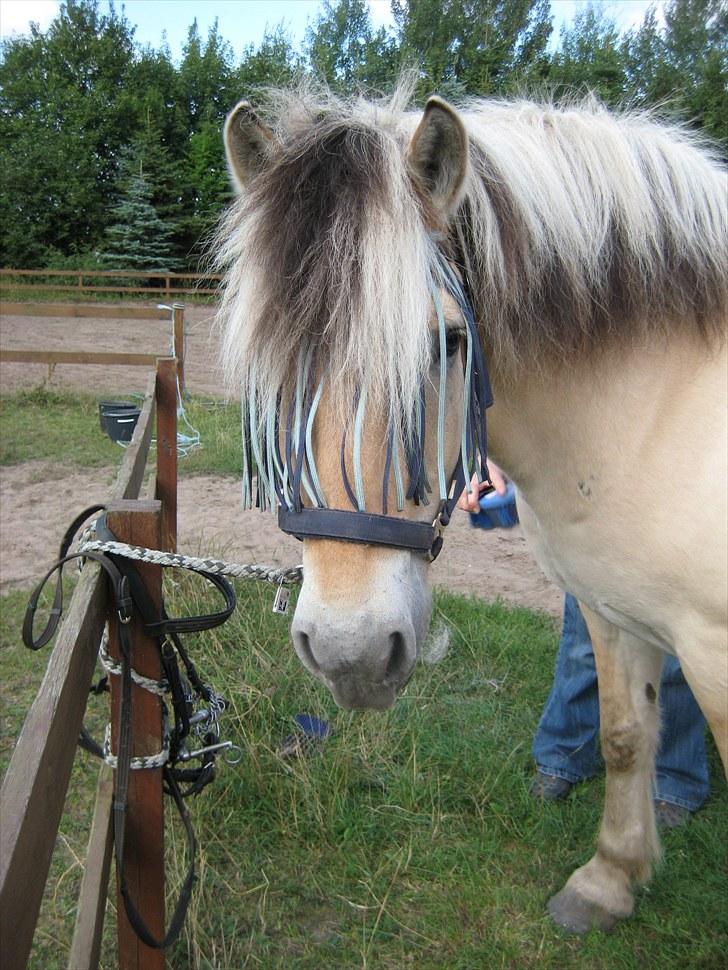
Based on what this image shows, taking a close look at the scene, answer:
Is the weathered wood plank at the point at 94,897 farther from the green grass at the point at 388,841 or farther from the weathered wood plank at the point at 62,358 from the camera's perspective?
the weathered wood plank at the point at 62,358

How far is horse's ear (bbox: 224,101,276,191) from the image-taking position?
1.46 metres

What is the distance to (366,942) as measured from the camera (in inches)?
83.6

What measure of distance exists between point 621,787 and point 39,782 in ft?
6.84

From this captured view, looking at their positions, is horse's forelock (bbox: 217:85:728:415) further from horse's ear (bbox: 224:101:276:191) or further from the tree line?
the tree line

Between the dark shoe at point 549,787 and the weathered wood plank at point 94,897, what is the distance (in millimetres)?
1681

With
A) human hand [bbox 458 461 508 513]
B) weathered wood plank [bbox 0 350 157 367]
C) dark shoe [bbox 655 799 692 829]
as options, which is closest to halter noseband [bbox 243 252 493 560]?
human hand [bbox 458 461 508 513]

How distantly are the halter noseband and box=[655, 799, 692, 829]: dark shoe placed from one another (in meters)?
1.96

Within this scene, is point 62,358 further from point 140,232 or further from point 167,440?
point 140,232

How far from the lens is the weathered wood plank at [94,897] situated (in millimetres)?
1433

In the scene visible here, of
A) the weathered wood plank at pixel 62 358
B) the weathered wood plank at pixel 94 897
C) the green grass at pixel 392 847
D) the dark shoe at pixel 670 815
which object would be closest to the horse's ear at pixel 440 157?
the weathered wood plank at pixel 94 897

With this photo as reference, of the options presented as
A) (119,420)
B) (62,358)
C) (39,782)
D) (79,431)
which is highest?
(39,782)

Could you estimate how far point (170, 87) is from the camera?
1259 inches

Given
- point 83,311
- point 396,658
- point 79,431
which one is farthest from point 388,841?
point 83,311

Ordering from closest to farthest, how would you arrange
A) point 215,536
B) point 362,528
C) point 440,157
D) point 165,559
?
point 362,528 < point 440,157 < point 165,559 < point 215,536
